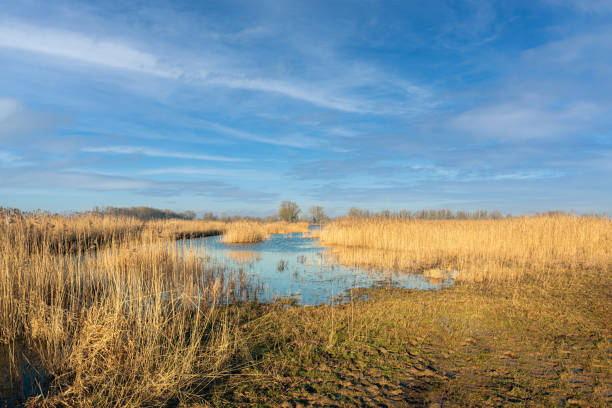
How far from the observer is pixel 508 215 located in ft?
63.8

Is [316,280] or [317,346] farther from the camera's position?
[316,280]

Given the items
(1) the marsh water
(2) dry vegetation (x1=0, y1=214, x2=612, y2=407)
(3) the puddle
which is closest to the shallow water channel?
(1) the marsh water

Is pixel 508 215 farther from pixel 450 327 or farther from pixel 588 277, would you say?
pixel 450 327

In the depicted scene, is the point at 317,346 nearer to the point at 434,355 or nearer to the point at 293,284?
the point at 434,355

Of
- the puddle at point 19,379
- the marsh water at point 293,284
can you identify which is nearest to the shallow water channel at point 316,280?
the marsh water at point 293,284

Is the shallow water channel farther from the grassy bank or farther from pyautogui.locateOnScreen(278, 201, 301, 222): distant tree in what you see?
pyautogui.locateOnScreen(278, 201, 301, 222): distant tree

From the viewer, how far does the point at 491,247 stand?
1320cm

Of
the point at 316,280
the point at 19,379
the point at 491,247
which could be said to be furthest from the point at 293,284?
the point at 491,247

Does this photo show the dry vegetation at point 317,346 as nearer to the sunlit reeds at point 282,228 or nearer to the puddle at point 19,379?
the puddle at point 19,379

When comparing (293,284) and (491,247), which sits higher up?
(491,247)

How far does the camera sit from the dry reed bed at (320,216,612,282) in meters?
10.1

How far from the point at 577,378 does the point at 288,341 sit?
3098 mm

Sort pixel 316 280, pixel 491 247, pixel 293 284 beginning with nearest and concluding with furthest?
1. pixel 293 284
2. pixel 316 280
3. pixel 491 247

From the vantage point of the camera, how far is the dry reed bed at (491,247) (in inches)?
399
